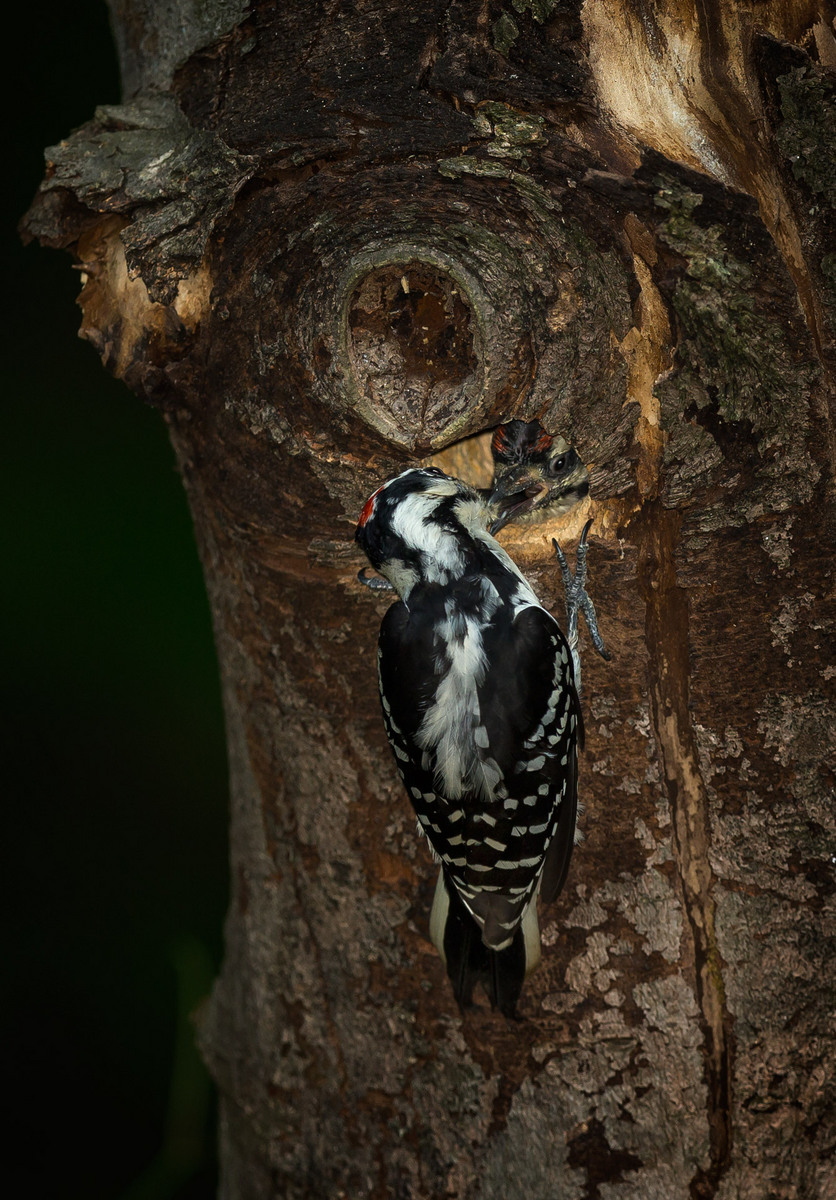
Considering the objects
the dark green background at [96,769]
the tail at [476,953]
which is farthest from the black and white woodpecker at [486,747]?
the dark green background at [96,769]

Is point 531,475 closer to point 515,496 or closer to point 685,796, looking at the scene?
point 515,496

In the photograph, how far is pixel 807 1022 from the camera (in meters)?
1.41

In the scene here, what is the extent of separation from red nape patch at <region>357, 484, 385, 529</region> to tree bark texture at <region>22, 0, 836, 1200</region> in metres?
0.02

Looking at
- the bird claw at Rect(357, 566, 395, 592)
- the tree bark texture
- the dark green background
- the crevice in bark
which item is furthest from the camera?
the dark green background

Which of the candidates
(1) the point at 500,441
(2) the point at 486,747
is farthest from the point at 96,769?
(1) the point at 500,441

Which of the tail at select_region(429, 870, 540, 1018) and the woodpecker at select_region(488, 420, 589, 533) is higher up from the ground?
the woodpecker at select_region(488, 420, 589, 533)

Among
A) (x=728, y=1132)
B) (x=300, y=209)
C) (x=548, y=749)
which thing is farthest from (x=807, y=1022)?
(x=300, y=209)

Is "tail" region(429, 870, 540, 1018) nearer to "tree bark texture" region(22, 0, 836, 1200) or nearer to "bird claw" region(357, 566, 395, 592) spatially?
"tree bark texture" region(22, 0, 836, 1200)

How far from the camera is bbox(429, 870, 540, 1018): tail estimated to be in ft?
4.88

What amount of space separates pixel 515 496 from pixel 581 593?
255mm

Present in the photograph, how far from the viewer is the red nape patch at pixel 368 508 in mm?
1403

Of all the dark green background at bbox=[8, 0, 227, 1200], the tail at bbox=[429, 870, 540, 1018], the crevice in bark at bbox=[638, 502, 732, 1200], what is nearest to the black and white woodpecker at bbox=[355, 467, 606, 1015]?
the tail at bbox=[429, 870, 540, 1018]

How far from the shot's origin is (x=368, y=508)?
1.43 meters

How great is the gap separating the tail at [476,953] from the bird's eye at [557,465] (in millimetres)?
650
